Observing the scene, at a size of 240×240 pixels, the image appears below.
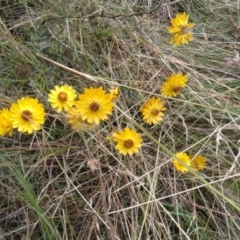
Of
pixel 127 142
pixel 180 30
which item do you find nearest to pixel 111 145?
pixel 127 142

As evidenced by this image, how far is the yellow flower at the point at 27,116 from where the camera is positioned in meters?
0.90

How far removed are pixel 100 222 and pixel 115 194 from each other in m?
0.07

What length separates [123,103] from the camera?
3.76 feet

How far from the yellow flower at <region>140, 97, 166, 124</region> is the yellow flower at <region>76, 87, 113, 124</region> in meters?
0.17

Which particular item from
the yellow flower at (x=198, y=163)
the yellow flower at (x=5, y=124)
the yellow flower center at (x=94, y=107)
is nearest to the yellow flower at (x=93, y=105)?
the yellow flower center at (x=94, y=107)

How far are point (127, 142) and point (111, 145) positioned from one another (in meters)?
0.08

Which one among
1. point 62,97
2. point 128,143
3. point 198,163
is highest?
point 62,97

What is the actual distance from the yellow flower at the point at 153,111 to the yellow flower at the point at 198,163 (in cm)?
12

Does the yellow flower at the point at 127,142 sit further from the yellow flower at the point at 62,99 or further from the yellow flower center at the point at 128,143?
the yellow flower at the point at 62,99

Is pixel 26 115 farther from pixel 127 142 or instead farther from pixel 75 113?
pixel 127 142

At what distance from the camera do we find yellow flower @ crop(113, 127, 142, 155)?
96 cm

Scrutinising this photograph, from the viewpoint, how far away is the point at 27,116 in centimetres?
90

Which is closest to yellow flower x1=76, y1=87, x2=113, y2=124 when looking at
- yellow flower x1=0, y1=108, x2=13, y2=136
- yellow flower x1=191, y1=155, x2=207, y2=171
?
yellow flower x1=0, y1=108, x2=13, y2=136

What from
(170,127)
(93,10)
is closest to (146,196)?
(170,127)
